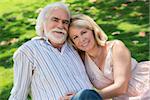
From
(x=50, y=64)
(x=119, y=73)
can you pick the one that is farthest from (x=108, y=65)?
(x=50, y=64)

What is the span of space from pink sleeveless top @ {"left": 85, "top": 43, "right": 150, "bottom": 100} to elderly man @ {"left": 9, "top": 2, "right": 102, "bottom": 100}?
0.08 metres

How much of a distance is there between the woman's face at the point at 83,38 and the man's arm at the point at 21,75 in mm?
469

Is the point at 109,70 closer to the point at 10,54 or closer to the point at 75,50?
the point at 75,50

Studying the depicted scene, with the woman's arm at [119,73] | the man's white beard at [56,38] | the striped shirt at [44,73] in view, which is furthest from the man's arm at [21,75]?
the woman's arm at [119,73]

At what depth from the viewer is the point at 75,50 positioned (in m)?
4.02

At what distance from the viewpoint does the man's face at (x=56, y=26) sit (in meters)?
3.87

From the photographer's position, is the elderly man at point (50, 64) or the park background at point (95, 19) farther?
the park background at point (95, 19)

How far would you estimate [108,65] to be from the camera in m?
3.85

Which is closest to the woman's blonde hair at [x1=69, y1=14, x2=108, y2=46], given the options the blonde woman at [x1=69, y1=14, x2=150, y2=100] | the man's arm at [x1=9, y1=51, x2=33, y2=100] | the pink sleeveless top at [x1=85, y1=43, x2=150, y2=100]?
the blonde woman at [x1=69, y1=14, x2=150, y2=100]

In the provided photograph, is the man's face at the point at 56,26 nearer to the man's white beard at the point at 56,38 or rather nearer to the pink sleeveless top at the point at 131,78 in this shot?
the man's white beard at the point at 56,38

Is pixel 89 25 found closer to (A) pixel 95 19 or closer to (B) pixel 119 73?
(B) pixel 119 73

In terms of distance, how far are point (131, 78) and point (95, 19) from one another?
3.19m

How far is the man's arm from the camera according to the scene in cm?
373

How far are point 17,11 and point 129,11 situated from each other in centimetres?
204
